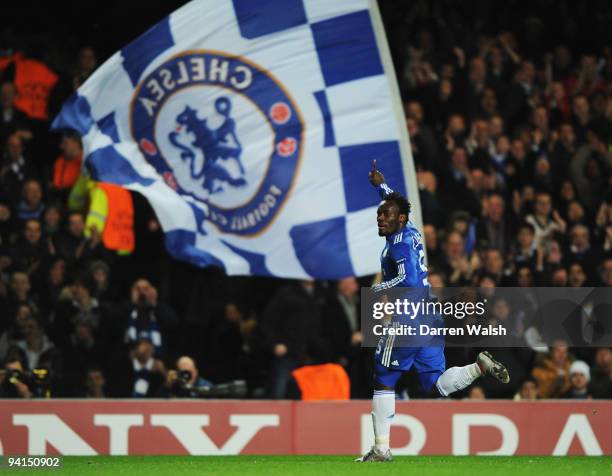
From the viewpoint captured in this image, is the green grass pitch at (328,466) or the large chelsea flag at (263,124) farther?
the large chelsea flag at (263,124)

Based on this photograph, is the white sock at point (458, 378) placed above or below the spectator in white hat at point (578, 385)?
above

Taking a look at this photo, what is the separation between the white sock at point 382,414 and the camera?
10.4 metres

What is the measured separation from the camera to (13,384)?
1277cm

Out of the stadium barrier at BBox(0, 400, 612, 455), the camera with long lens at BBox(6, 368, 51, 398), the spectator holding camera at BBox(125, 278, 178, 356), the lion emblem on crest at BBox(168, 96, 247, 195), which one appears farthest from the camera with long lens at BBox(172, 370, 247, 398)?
the lion emblem on crest at BBox(168, 96, 247, 195)

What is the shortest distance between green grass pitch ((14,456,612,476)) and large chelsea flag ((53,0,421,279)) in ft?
6.42

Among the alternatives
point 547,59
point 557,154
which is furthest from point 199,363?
point 547,59

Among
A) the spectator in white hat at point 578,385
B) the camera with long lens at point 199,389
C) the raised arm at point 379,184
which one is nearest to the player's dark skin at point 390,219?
the raised arm at point 379,184

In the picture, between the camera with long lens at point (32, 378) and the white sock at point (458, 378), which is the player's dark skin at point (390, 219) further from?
the camera with long lens at point (32, 378)

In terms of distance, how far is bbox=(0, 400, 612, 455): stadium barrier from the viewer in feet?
40.7

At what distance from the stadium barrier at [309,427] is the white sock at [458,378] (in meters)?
2.05

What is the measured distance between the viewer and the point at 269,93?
12992mm

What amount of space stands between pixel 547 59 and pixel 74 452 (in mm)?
8722

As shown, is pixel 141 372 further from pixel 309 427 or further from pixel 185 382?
pixel 309 427

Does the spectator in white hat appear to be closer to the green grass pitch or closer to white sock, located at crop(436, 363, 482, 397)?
the green grass pitch
